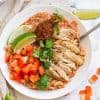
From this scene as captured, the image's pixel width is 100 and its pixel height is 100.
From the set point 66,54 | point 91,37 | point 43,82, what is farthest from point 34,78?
point 91,37

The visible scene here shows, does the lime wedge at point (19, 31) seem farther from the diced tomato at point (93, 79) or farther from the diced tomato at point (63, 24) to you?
the diced tomato at point (93, 79)

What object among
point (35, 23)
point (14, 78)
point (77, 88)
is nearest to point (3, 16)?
point (35, 23)

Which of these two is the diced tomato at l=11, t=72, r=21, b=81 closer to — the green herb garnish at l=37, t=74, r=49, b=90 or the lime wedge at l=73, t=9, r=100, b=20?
the green herb garnish at l=37, t=74, r=49, b=90

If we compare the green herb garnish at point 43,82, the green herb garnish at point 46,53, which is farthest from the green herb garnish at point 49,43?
the green herb garnish at point 43,82

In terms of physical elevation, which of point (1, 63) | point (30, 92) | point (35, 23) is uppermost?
point (35, 23)

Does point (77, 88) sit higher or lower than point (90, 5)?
lower

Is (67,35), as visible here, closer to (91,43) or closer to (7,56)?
(91,43)

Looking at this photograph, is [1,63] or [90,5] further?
[90,5]

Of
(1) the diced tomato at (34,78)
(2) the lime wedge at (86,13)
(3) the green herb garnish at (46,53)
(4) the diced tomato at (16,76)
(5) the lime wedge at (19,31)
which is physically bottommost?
(1) the diced tomato at (34,78)
